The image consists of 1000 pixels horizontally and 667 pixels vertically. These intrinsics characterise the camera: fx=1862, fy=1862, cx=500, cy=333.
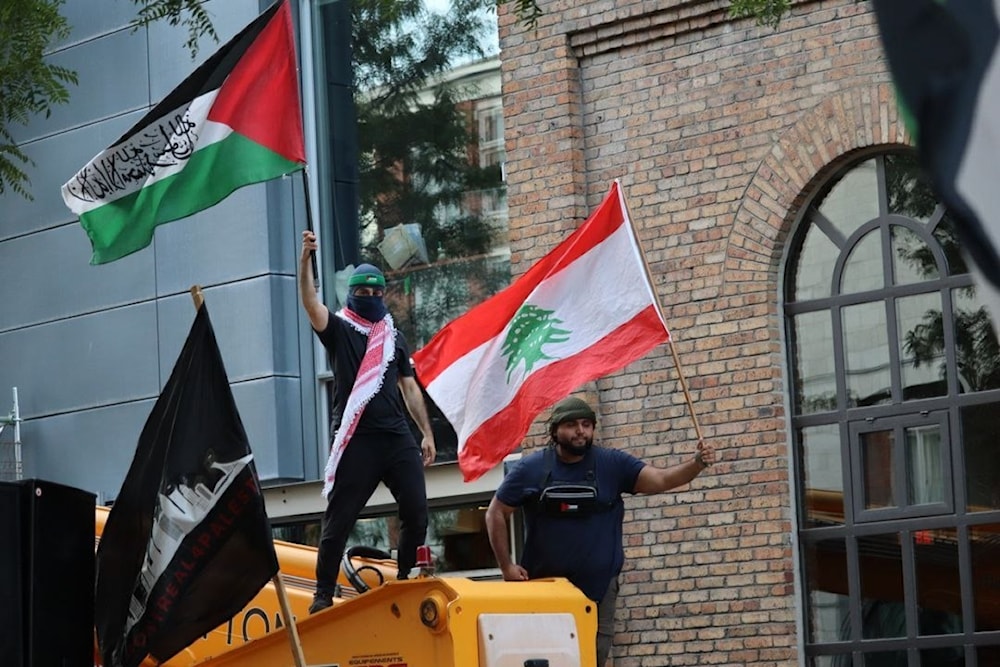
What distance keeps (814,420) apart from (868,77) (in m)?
2.35

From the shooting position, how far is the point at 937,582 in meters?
12.1

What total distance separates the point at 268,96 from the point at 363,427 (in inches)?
79.7

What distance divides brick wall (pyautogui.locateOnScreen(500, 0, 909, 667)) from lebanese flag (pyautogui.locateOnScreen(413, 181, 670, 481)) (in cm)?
394

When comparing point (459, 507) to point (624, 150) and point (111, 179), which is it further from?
point (111, 179)

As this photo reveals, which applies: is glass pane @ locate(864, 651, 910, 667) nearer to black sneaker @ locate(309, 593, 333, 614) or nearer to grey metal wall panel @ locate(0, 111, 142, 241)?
black sneaker @ locate(309, 593, 333, 614)

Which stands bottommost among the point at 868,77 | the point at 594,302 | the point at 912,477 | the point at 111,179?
the point at 912,477

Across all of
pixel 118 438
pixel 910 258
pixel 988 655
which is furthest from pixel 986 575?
pixel 118 438

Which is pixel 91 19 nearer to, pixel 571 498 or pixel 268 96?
pixel 268 96

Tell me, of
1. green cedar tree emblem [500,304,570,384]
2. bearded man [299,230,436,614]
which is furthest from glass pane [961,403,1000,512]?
bearded man [299,230,436,614]

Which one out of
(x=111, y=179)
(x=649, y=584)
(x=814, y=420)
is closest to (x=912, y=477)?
(x=814, y=420)

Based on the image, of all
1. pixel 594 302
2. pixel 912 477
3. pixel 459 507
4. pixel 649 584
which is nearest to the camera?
pixel 594 302

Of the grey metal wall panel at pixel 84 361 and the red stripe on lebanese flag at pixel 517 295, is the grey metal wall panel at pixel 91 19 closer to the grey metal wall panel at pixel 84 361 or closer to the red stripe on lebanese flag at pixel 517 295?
the grey metal wall panel at pixel 84 361

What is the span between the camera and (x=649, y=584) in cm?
1320

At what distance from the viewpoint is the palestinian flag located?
2637 mm
